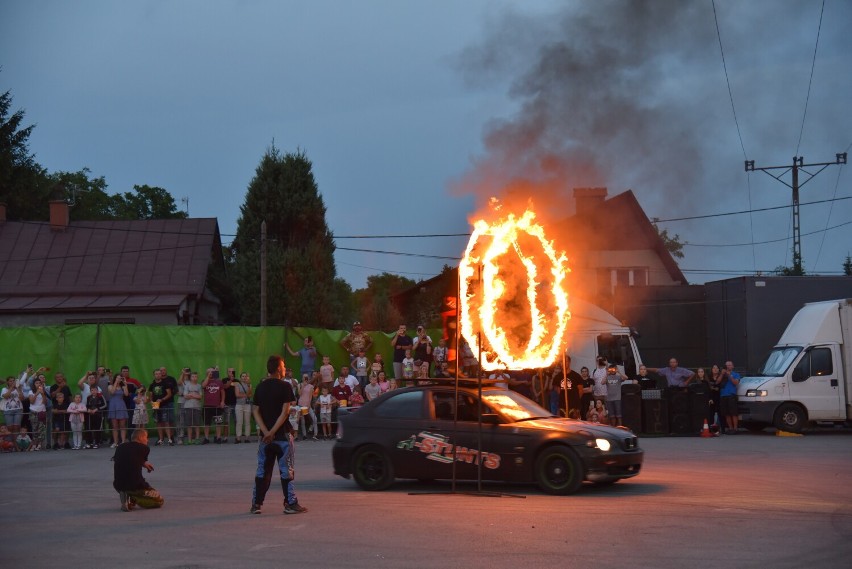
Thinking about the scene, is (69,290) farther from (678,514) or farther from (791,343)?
(678,514)

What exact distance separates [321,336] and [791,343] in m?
12.5

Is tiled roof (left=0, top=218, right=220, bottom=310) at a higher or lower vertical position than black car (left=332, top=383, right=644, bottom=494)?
higher

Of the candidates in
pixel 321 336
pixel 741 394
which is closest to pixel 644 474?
pixel 741 394

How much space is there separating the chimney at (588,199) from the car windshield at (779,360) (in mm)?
14632

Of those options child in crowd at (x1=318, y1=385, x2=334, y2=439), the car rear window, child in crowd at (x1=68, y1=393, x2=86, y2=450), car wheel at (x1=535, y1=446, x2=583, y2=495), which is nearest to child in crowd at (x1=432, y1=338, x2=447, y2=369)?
child in crowd at (x1=318, y1=385, x2=334, y2=439)

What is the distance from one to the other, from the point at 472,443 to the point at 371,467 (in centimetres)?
→ 152

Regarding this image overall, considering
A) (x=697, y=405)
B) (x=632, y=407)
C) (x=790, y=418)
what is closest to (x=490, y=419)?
(x=632, y=407)

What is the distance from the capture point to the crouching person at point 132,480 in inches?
520

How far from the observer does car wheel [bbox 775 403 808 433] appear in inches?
1035

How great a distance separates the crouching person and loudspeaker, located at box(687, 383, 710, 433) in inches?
640

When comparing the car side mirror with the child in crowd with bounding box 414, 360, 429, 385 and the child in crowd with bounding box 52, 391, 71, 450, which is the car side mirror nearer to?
the child in crowd with bounding box 414, 360, 429, 385

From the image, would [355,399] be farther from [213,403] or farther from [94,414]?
[94,414]

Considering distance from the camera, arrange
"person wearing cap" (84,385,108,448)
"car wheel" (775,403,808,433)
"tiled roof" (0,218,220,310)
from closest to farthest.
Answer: "person wearing cap" (84,385,108,448) < "car wheel" (775,403,808,433) < "tiled roof" (0,218,220,310)

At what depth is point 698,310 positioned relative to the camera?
3403 cm
